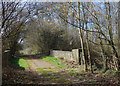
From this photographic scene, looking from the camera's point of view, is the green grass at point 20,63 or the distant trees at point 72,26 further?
the green grass at point 20,63

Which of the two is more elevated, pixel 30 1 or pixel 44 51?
pixel 30 1

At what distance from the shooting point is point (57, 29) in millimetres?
19828

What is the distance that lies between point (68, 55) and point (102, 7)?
286 inches

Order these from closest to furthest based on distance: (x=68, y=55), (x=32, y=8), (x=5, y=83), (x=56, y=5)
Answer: (x=5, y=83)
(x=56, y=5)
(x=32, y=8)
(x=68, y=55)

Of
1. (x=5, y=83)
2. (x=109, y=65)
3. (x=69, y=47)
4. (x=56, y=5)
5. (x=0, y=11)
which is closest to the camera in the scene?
(x=5, y=83)

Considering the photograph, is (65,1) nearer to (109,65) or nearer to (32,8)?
(32,8)

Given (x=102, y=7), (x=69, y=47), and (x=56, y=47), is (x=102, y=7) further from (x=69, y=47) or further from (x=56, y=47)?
(x=56, y=47)

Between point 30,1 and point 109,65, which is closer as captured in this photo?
point 30,1

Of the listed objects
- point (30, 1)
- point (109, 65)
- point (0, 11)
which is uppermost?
point (30, 1)

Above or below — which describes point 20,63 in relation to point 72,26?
below

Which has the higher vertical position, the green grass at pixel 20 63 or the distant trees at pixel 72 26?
the distant trees at pixel 72 26

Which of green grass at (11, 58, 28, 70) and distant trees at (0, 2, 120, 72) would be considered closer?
distant trees at (0, 2, 120, 72)

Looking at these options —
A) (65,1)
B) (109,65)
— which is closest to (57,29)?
(109,65)

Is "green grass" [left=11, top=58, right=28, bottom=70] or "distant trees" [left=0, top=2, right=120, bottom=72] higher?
"distant trees" [left=0, top=2, right=120, bottom=72]
